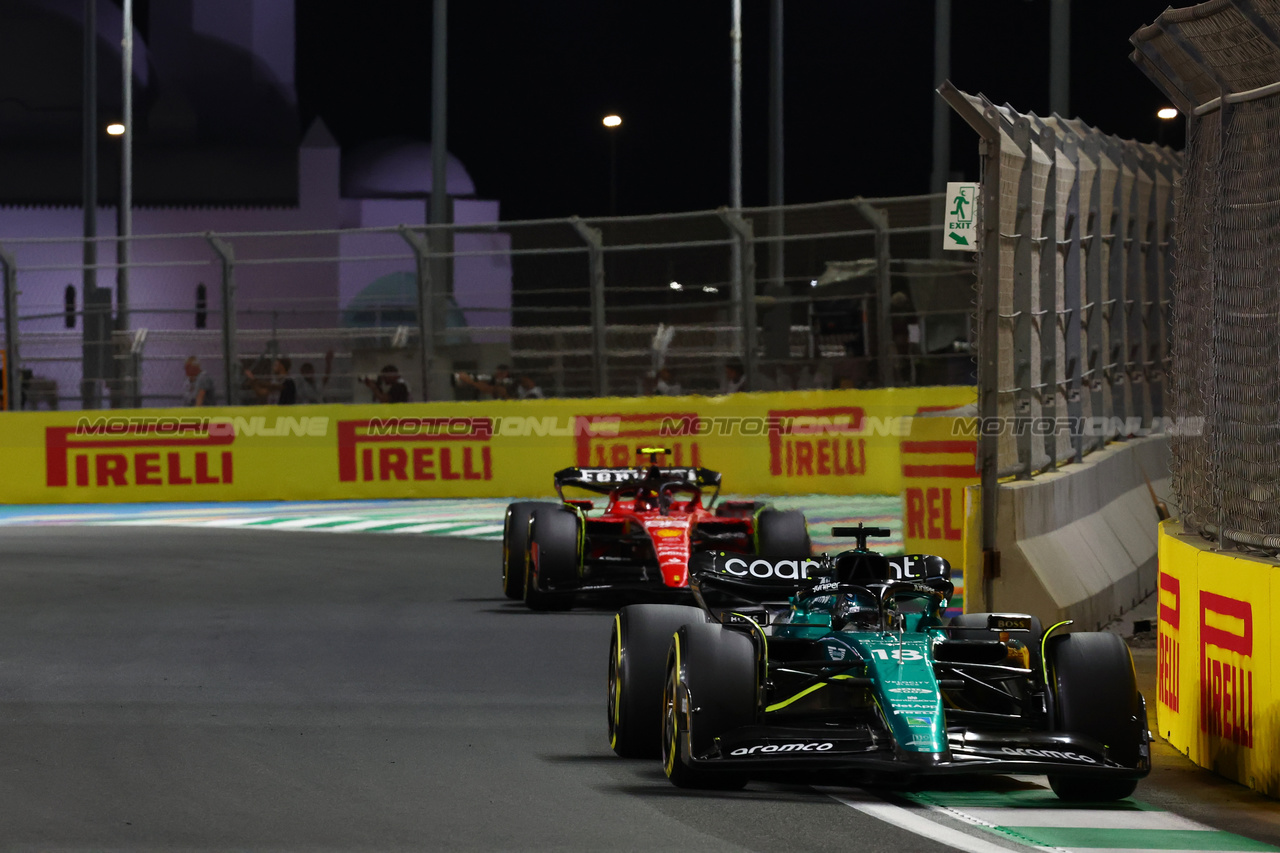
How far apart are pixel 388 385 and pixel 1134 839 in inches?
670

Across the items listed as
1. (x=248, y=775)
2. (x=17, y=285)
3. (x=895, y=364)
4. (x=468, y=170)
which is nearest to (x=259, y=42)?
(x=468, y=170)

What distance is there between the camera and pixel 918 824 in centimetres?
599

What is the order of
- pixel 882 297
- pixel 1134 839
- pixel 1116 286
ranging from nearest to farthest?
pixel 1134 839 < pixel 1116 286 < pixel 882 297

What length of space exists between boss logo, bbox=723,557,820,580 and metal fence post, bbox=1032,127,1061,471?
10.8 ft

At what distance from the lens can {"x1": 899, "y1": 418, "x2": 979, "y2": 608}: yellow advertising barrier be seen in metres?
12.4

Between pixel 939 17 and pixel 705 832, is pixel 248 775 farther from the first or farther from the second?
pixel 939 17

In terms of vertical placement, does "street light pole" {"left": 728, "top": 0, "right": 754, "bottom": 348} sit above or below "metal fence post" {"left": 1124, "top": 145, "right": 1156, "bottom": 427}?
above

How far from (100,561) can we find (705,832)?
10.7 meters

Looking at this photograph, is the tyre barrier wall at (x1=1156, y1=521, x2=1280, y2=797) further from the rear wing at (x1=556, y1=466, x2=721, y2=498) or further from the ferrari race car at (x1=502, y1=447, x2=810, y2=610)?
the rear wing at (x1=556, y1=466, x2=721, y2=498)

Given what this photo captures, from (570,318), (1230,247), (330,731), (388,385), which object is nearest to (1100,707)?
(1230,247)

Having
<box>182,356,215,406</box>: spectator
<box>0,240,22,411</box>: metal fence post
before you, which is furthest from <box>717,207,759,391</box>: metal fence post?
<box>0,240,22,411</box>: metal fence post

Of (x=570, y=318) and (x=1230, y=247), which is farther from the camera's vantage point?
(x=570, y=318)

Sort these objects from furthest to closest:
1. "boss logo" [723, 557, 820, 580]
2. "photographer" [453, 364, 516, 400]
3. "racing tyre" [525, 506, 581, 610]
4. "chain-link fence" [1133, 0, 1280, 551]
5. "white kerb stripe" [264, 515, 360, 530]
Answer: "photographer" [453, 364, 516, 400], "white kerb stripe" [264, 515, 360, 530], "racing tyre" [525, 506, 581, 610], "boss logo" [723, 557, 820, 580], "chain-link fence" [1133, 0, 1280, 551]

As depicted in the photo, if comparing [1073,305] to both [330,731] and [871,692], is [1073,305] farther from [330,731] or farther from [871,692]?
[330,731]
